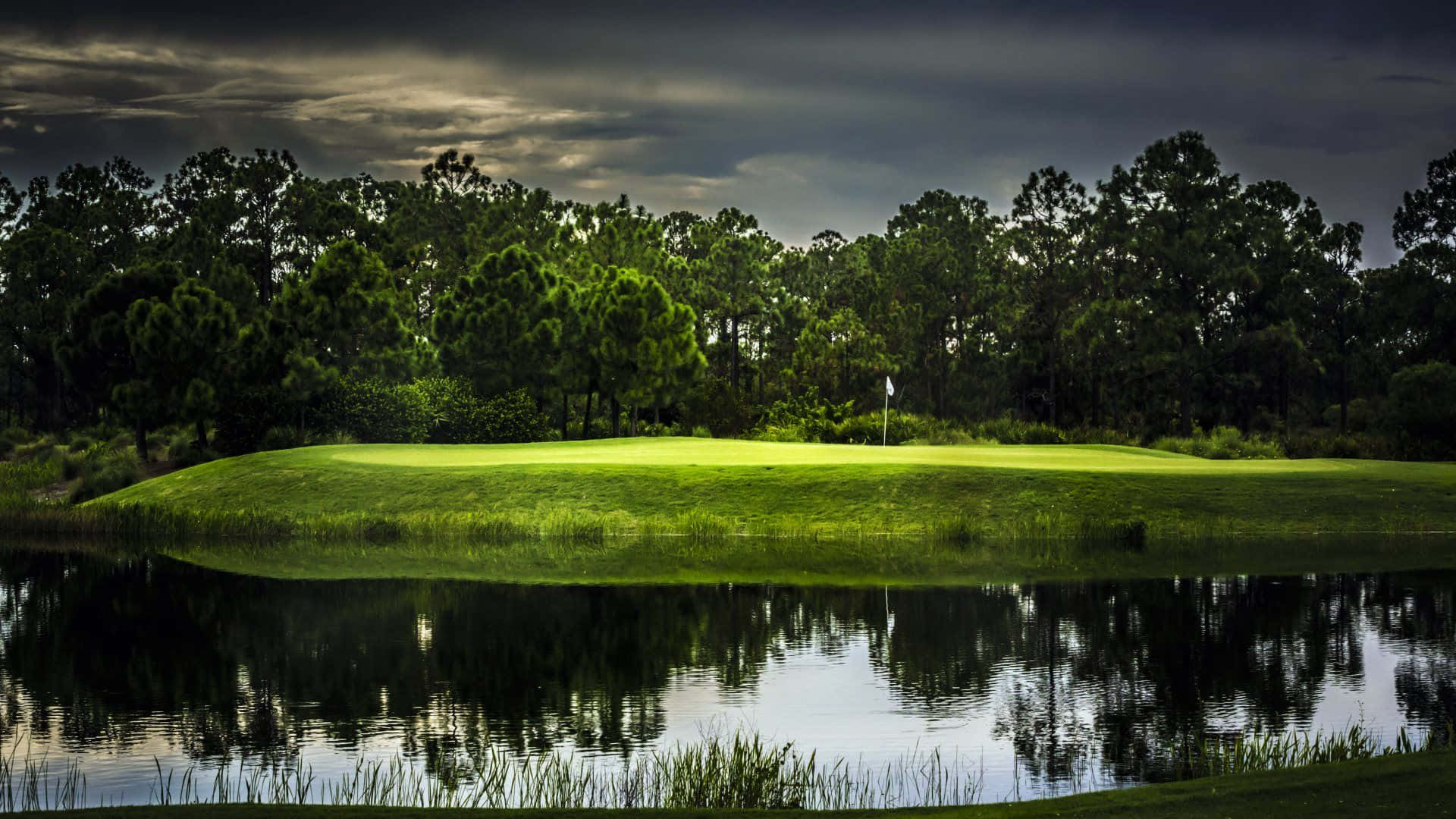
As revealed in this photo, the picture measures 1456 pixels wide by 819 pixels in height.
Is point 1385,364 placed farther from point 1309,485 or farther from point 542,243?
point 542,243

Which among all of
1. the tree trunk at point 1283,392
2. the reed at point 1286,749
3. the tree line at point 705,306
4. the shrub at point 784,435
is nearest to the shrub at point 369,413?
the tree line at point 705,306

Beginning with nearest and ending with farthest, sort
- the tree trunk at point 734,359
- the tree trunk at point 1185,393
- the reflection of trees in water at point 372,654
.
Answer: the reflection of trees in water at point 372,654
the tree trunk at point 1185,393
the tree trunk at point 734,359

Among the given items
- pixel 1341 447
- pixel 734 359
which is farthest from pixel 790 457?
pixel 734 359

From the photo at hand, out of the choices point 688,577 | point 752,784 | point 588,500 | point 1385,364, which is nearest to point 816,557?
point 688,577

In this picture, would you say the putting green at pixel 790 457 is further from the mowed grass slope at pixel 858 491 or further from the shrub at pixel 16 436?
the shrub at pixel 16 436

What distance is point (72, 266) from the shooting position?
6944 cm

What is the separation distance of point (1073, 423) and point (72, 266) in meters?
53.3

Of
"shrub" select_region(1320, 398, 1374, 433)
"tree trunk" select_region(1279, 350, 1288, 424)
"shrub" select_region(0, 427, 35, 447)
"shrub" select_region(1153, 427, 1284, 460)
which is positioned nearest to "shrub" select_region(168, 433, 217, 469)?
"shrub" select_region(0, 427, 35, 447)

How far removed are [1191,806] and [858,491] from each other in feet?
72.5

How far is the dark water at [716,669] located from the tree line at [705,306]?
2770 cm

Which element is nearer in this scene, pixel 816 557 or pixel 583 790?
pixel 583 790

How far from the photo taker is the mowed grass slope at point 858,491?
29406 mm

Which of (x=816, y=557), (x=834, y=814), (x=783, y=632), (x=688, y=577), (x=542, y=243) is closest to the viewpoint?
(x=834, y=814)

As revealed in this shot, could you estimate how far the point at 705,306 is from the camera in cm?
7444
